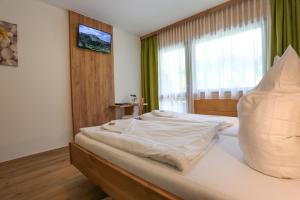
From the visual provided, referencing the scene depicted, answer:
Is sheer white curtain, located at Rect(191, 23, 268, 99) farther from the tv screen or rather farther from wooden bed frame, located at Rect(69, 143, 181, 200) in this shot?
wooden bed frame, located at Rect(69, 143, 181, 200)

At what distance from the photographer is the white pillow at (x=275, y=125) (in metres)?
0.69

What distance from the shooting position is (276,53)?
2385mm

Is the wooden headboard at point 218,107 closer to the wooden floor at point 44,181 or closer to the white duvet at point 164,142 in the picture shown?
the white duvet at point 164,142

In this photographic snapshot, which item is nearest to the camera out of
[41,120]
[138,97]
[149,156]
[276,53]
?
[149,156]

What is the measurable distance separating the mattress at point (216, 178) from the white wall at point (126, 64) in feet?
9.60

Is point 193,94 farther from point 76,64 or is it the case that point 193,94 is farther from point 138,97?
point 76,64

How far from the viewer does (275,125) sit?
0.74 meters

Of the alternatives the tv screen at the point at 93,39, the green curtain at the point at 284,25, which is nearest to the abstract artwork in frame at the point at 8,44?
the tv screen at the point at 93,39

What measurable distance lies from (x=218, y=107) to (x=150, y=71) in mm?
2029

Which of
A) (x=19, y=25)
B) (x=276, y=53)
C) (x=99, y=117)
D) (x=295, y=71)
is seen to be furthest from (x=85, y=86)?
(x=276, y=53)

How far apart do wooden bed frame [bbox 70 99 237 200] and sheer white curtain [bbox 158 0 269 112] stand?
249 cm

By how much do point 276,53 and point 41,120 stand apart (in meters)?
3.79

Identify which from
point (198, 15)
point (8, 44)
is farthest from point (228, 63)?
point (8, 44)

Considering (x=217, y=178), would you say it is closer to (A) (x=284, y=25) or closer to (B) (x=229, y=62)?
(B) (x=229, y=62)
